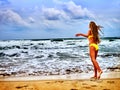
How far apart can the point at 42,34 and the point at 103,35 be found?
89 cm

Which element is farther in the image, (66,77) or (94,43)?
(66,77)

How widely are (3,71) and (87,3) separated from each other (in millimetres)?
1601

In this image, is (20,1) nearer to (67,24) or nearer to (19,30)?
(19,30)

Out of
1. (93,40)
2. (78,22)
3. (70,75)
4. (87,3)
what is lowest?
(70,75)

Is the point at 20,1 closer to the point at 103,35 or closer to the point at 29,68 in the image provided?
the point at 29,68

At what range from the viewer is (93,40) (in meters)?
4.01

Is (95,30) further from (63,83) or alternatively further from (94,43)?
(63,83)

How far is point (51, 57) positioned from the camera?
429cm

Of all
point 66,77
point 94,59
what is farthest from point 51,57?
point 94,59

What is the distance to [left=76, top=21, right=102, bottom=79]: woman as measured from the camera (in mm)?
3975

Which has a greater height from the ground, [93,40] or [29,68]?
[93,40]

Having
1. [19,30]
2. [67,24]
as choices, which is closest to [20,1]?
[19,30]

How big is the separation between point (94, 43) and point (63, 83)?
725mm

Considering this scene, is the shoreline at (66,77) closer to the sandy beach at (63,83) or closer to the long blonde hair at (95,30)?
the sandy beach at (63,83)
